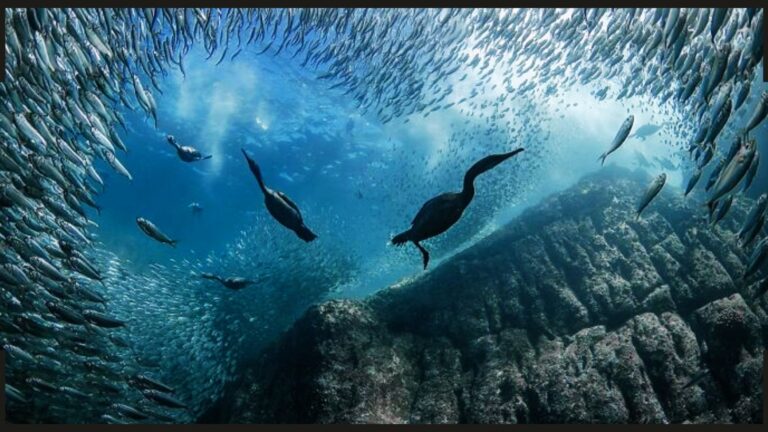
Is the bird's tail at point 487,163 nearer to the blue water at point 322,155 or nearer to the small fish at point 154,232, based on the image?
the small fish at point 154,232

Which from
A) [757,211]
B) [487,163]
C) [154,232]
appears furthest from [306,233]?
[757,211]

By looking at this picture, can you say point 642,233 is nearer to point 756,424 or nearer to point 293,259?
point 756,424

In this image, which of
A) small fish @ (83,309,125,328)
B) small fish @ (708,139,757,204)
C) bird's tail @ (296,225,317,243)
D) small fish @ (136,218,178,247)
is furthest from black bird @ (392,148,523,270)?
small fish @ (83,309,125,328)

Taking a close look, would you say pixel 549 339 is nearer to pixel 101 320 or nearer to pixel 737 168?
pixel 737 168

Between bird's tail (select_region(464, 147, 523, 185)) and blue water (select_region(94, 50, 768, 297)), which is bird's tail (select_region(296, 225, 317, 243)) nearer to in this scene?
bird's tail (select_region(464, 147, 523, 185))

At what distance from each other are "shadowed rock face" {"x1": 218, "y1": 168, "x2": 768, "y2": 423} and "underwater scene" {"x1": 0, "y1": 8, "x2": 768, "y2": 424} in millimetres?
38

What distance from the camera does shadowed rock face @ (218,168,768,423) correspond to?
18.6ft

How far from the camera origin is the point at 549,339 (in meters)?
7.13

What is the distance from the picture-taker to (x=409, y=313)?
8164 millimetres

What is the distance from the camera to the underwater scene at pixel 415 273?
209 inches

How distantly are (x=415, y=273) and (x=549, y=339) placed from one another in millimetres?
4316

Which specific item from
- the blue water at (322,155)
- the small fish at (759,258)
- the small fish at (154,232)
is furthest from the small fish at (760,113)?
the blue water at (322,155)

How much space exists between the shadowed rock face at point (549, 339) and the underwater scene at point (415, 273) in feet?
0.13

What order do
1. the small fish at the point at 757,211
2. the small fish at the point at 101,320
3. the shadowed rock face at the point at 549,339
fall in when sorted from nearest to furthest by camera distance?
the small fish at the point at 757,211 < the small fish at the point at 101,320 < the shadowed rock face at the point at 549,339
